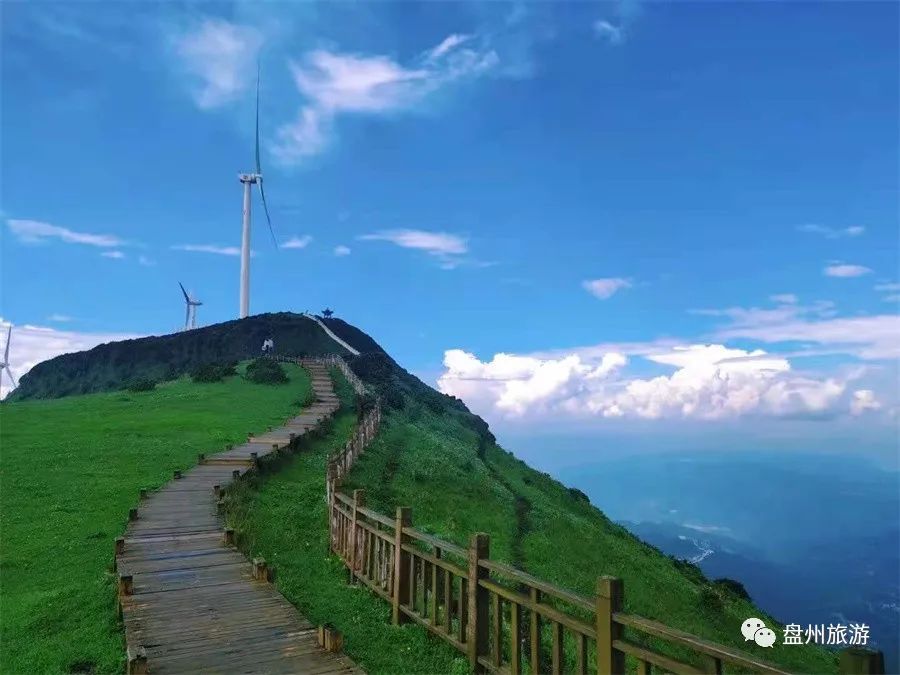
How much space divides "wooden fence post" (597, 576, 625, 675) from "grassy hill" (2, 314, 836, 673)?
310cm

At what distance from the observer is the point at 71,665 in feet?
29.9

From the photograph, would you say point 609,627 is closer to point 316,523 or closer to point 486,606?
point 486,606

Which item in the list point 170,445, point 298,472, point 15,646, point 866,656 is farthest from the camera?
point 170,445

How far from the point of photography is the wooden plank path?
8703 millimetres

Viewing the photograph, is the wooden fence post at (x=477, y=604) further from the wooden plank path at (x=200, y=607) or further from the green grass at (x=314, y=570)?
the wooden plank path at (x=200, y=607)

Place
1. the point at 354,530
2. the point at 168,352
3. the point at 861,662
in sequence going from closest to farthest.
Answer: the point at 861,662, the point at 354,530, the point at 168,352

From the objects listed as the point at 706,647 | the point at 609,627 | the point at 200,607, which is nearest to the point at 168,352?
the point at 200,607

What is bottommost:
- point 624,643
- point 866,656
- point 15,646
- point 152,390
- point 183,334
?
point 15,646

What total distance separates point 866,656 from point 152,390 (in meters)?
51.0

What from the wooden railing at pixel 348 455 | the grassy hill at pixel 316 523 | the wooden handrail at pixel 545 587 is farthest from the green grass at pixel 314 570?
the wooden handrail at pixel 545 587

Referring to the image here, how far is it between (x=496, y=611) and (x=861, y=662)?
178 inches

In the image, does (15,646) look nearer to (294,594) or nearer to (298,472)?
(294,594)

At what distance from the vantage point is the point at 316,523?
57.8 ft

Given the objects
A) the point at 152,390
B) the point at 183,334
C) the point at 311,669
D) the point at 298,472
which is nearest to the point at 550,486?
the point at 298,472
